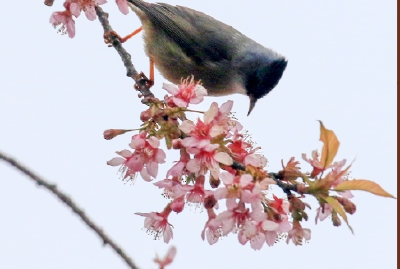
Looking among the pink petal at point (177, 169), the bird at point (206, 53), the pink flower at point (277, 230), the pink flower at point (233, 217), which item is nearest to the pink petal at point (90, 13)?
the pink petal at point (177, 169)

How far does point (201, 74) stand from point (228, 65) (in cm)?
29

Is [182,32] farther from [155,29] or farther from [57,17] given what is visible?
[57,17]

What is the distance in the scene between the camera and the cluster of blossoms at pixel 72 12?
326 cm

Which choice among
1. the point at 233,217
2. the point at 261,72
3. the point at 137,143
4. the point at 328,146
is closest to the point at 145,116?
the point at 137,143

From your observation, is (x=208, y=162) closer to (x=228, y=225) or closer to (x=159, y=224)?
(x=228, y=225)

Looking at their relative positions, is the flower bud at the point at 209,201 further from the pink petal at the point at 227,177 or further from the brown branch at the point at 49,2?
the brown branch at the point at 49,2

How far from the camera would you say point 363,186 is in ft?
7.57

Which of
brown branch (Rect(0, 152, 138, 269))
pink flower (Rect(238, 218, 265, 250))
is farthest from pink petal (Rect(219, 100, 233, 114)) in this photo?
brown branch (Rect(0, 152, 138, 269))

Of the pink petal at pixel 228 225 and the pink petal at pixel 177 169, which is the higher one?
the pink petal at pixel 177 169

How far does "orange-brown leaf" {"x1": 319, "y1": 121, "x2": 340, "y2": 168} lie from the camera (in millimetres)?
2395

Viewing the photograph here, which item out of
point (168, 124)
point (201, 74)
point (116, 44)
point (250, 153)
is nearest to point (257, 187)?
point (250, 153)

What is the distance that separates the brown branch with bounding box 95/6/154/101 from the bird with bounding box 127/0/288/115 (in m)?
1.25

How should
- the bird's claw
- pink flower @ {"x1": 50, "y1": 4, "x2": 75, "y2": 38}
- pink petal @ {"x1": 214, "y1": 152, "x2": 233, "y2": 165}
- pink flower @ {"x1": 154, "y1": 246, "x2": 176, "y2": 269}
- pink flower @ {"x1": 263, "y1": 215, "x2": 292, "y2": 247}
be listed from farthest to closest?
the bird's claw, pink flower @ {"x1": 50, "y1": 4, "x2": 75, "y2": 38}, pink flower @ {"x1": 154, "y1": 246, "x2": 176, "y2": 269}, pink flower @ {"x1": 263, "y1": 215, "x2": 292, "y2": 247}, pink petal @ {"x1": 214, "y1": 152, "x2": 233, "y2": 165}

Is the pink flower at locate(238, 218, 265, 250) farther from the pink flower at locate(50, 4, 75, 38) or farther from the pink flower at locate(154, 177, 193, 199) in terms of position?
the pink flower at locate(50, 4, 75, 38)
